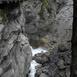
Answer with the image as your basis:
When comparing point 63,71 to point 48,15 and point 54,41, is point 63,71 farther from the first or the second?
point 48,15

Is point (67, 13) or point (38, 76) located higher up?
point (67, 13)

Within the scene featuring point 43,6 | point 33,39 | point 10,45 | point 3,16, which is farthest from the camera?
point 43,6

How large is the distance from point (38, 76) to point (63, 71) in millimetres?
1530

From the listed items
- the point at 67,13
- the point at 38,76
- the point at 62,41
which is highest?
the point at 67,13

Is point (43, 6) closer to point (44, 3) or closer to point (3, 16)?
point (44, 3)

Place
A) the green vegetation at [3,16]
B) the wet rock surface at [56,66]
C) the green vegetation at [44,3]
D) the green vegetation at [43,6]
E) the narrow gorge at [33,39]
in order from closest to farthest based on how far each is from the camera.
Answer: the green vegetation at [3,16], the narrow gorge at [33,39], the wet rock surface at [56,66], the green vegetation at [43,6], the green vegetation at [44,3]

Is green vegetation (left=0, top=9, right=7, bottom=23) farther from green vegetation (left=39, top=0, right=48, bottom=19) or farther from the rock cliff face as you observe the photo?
green vegetation (left=39, top=0, right=48, bottom=19)

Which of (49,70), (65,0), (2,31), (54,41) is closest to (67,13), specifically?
(54,41)

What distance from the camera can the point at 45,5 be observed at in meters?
19.7

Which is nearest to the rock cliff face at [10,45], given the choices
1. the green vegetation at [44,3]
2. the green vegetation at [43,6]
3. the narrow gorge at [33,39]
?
the narrow gorge at [33,39]

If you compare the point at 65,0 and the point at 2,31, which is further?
the point at 65,0

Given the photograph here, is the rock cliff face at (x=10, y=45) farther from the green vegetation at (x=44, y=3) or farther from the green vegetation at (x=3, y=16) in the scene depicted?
the green vegetation at (x=44, y=3)

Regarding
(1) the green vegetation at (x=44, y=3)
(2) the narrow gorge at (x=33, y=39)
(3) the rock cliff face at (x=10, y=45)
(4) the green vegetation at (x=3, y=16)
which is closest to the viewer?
(3) the rock cliff face at (x=10, y=45)

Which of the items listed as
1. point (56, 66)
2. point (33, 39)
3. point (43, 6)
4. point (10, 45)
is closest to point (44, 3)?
point (43, 6)
